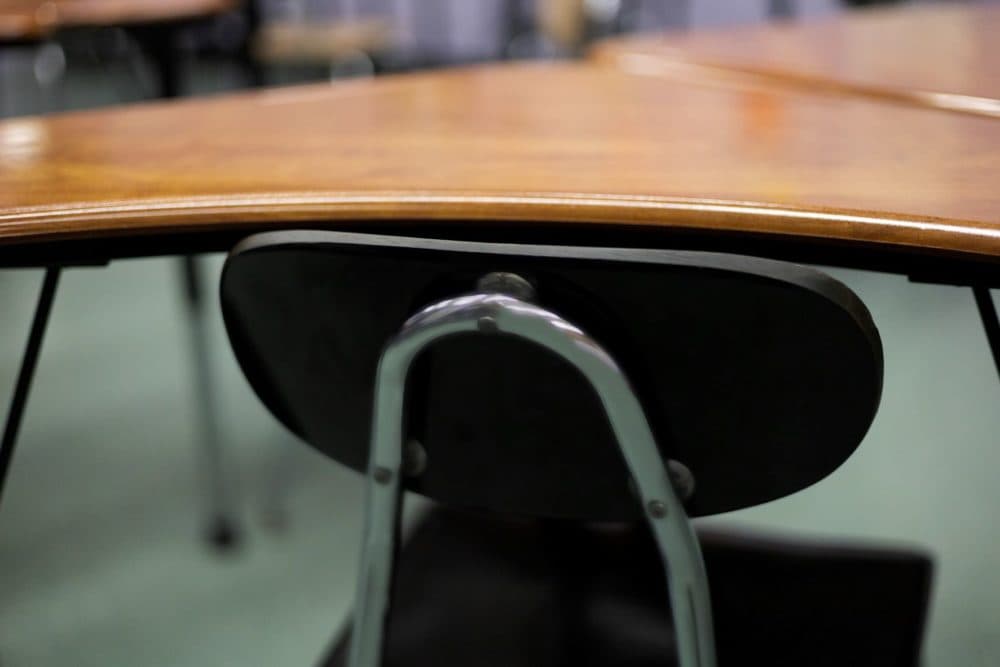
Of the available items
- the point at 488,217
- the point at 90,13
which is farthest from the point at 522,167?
the point at 90,13

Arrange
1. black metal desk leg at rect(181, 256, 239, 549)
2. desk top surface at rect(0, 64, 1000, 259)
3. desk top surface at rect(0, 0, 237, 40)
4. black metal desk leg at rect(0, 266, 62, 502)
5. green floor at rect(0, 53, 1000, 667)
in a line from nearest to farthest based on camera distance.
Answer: desk top surface at rect(0, 64, 1000, 259) < black metal desk leg at rect(0, 266, 62, 502) < green floor at rect(0, 53, 1000, 667) < black metal desk leg at rect(181, 256, 239, 549) < desk top surface at rect(0, 0, 237, 40)

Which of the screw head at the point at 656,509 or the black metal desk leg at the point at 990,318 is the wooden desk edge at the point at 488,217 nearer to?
the black metal desk leg at the point at 990,318

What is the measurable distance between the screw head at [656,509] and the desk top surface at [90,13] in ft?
5.75

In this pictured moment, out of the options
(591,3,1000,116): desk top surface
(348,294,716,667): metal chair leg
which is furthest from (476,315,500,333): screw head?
(591,3,1000,116): desk top surface

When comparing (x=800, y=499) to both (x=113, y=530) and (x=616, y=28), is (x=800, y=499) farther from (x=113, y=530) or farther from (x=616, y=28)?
(x=616, y=28)

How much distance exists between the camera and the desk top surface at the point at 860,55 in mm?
1029

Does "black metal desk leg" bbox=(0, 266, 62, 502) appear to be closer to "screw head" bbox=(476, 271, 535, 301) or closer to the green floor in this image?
"screw head" bbox=(476, 271, 535, 301)

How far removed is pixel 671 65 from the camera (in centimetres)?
130

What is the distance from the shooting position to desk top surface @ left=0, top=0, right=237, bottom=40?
73.1 inches

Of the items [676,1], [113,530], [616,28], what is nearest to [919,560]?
[113,530]

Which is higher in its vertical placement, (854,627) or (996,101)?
(996,101)

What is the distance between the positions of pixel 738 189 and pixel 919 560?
66 centimetres

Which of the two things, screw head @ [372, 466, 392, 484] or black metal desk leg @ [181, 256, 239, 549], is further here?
black metal desk leg @ [181, 256, 239, 549]

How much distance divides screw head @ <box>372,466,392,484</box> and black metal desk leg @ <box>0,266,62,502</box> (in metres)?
0.32
